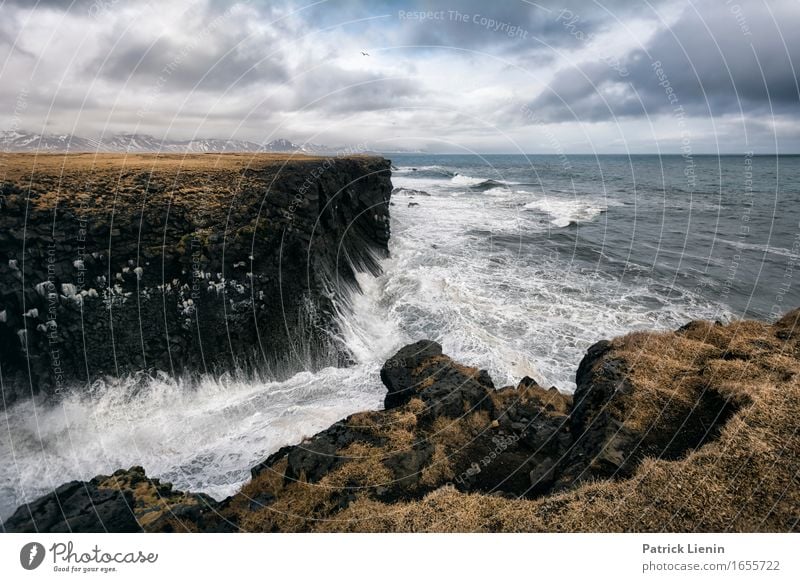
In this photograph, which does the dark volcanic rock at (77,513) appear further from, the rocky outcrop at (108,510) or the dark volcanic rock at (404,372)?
the dark volcanic rock at (404,372)

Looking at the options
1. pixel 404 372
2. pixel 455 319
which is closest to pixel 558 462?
pixel 404 372

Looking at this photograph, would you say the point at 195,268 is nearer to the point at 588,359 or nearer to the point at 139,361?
the point at 139,361

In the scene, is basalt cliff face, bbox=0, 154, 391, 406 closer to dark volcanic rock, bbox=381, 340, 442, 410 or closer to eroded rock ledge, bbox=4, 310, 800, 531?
dark volcanic rock, bbox=381, 340, 442, 410

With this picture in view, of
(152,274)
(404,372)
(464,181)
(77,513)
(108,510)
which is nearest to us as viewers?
(77,513)

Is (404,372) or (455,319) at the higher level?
(455,319)

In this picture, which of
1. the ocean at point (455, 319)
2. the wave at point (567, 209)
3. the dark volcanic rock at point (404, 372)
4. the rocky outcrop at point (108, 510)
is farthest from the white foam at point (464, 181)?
the rocky outcrop at point (108, 510)

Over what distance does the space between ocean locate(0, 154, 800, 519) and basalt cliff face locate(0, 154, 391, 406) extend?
4.49ft

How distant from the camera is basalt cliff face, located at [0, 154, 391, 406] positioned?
52.2 feet

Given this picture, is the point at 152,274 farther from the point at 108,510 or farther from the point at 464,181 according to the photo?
the point at 464,181

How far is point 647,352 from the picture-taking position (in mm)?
12914

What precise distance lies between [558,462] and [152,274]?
19225mm

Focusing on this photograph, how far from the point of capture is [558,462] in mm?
10672

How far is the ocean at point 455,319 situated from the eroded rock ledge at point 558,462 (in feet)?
10.2

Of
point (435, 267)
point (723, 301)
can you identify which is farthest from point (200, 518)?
point (723, 301)
